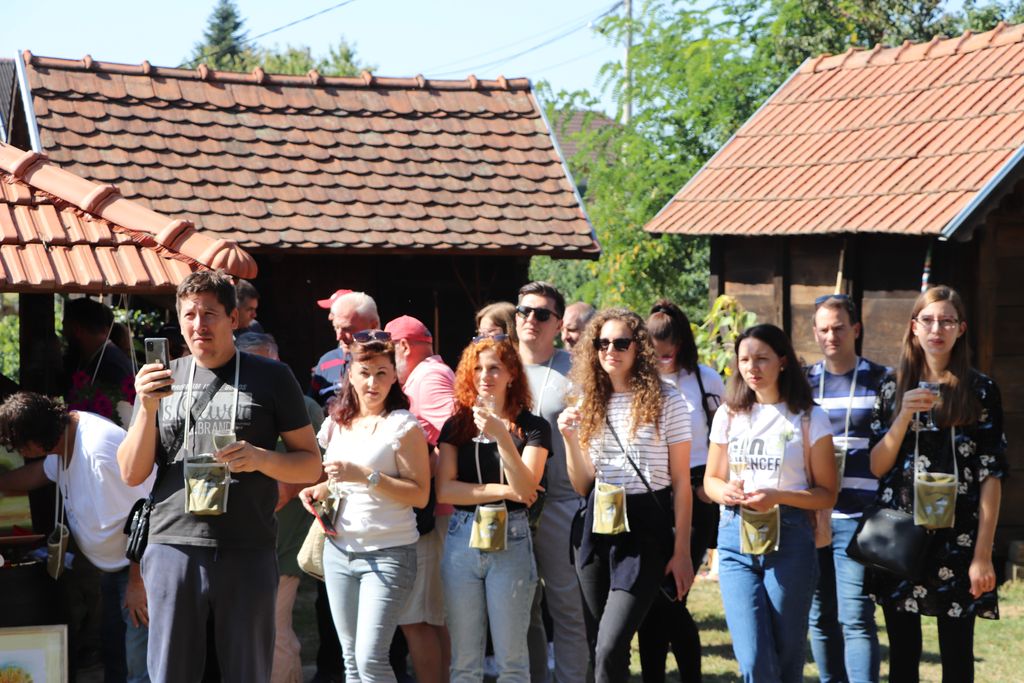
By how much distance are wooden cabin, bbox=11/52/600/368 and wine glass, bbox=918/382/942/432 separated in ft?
→ 17.0

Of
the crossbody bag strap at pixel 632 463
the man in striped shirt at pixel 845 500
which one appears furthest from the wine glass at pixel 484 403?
the man in striped shirt at pixel 845 500

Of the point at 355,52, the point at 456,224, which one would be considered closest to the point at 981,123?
the point at 456,224

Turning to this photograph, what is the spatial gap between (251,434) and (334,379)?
218cm

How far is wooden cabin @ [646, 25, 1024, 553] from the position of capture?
30.3 ft

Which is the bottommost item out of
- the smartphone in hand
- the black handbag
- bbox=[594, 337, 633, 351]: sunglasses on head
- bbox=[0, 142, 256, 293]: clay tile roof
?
the black handbag

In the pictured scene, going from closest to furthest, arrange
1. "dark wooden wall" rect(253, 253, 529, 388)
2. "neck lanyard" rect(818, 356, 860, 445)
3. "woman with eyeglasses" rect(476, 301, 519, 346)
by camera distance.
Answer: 1. "neck lanyard" rect(818, 356, 860, 445)
2. "woman with eyeglasses" rect(476, 301, 519, 346)
3. "dark wooden wall" rect(253, 253, 529, 388)

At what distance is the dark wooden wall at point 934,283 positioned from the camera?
920cm

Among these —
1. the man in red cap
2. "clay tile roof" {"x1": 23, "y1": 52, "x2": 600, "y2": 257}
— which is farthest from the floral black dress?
"clay tile roof" {"x1": 23, "y1": 52, "x2": 600, "y2": 257}

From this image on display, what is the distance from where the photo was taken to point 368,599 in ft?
16.1

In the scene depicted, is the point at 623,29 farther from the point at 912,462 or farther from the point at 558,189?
the point at 912,462

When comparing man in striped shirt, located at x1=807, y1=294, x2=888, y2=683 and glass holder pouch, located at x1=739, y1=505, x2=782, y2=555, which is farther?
man in striped shirt, located at x1=807, y1=294, x2=888, y2=683

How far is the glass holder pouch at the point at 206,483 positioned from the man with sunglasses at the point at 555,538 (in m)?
1.79

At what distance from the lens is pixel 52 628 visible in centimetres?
500

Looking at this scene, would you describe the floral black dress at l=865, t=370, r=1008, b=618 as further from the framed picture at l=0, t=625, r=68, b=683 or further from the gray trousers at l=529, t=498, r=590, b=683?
the framed picture at l=0, t=625, r=68, b=683
